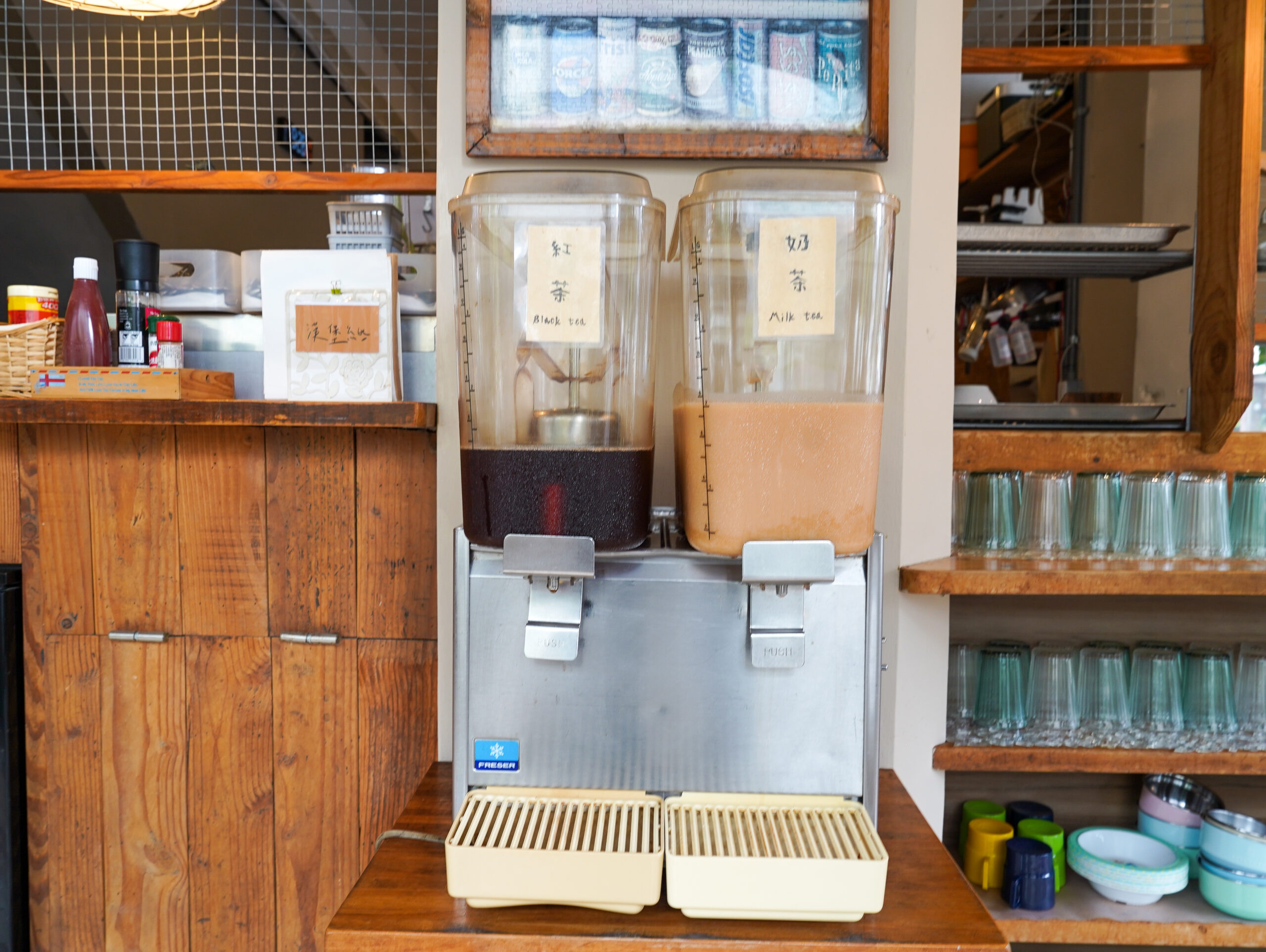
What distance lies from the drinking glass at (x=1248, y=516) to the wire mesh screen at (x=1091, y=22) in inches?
31.9

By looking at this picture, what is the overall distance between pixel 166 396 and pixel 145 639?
44 cm

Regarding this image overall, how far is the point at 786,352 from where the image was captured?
34.7 inches

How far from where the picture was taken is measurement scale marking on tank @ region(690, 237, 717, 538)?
2.85ft

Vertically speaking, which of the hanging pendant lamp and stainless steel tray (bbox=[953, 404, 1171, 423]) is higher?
the hanging pendant lamp

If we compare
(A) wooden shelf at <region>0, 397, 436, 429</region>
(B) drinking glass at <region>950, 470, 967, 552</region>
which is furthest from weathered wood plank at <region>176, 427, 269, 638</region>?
(B) drinking glass at <region>950, 470, 967, 552</region>

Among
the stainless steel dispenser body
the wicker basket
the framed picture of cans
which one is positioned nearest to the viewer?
the stainless steel dispenser body

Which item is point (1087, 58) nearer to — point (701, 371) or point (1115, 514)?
point (1115, 514)

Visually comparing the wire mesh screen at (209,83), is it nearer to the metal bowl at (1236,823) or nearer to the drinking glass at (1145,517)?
the drinking glass at (1145,517)

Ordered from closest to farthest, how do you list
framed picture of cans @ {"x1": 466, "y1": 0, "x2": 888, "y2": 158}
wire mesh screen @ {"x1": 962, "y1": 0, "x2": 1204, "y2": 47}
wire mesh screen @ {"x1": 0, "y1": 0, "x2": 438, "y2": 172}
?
framed picture of cans @ {"x1": 466, "y1": 0, "x2": 888, "y2": 158} → wire mesh screen @ {"x1": 962, "y1": 0, "x2": 1204, "y2": 47} → wire mesh screen @ {"x1": 0, "y1": 0, "x2": 438, "y2": 172}

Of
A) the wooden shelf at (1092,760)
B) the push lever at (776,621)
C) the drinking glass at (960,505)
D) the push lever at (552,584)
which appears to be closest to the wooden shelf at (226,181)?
the push lever at (552,584)

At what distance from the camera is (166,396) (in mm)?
1242

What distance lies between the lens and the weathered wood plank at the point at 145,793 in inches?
55.2

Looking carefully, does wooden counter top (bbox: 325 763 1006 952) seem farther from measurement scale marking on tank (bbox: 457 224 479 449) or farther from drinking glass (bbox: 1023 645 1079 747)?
drinking glass (bbox: 1023 645 1079 747)

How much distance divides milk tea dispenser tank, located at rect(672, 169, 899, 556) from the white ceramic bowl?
944 millimetres
